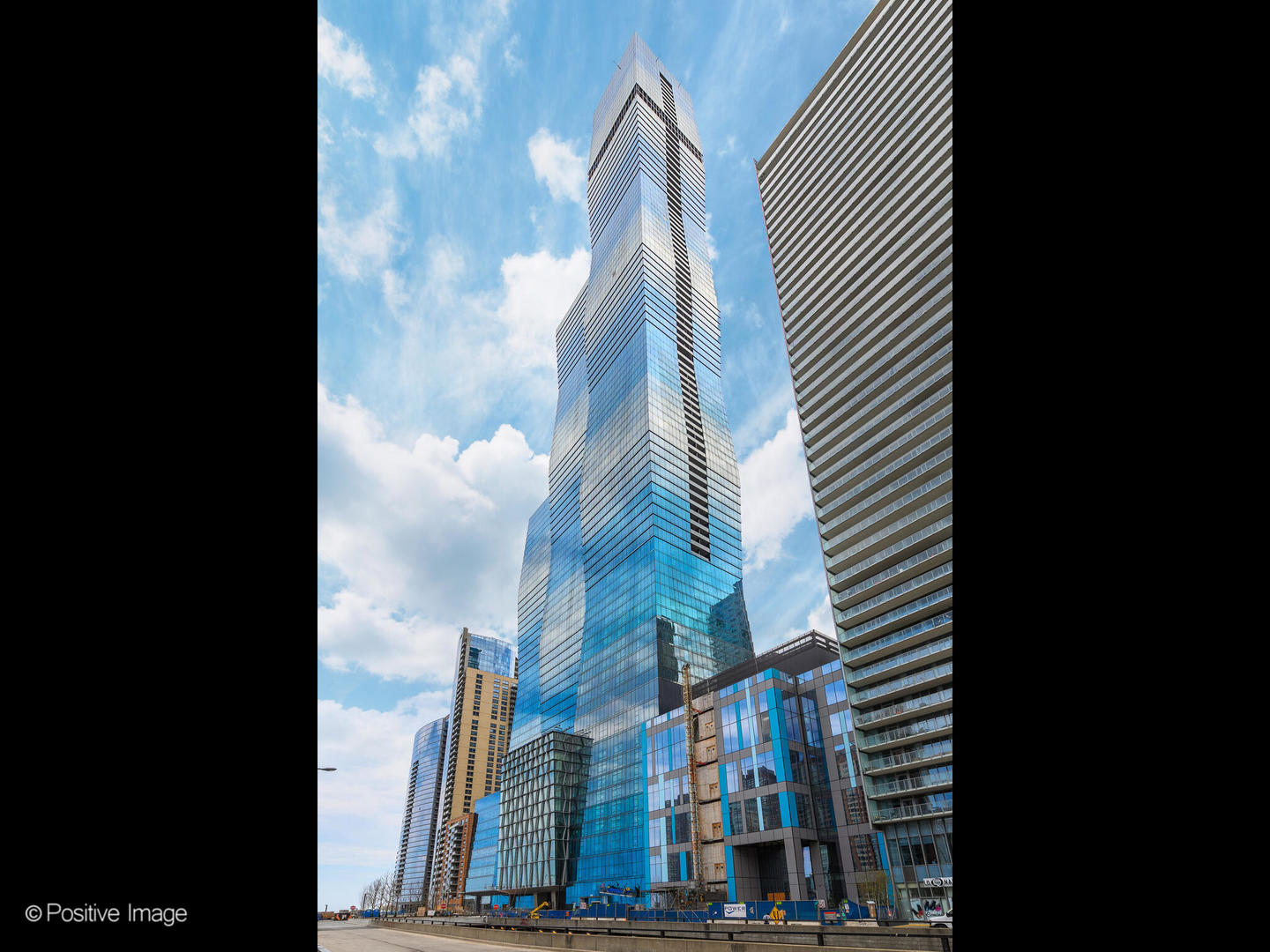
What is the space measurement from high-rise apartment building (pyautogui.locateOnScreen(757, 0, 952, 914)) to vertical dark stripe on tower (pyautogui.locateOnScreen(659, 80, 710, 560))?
4371cm

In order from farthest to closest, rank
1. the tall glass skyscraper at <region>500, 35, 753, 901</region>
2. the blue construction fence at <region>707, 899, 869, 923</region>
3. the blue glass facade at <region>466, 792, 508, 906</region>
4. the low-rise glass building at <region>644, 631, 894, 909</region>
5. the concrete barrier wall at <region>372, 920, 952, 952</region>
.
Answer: the blue glass facade at <region>466, 792, 508, 906</region> < the tall glass skyscraper at <region>500, 35, 753, 901</region> < the low-rise glass building at <region>644, 631, 894, 909</region> < the blue construction fence at <region>707, 899, 869, 923</region> < the concrete barrier wall at <region>372, 920, 952, 952</region>

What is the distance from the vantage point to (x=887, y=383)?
232 ft

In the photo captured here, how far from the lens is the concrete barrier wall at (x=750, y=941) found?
2270cm

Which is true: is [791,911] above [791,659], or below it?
below

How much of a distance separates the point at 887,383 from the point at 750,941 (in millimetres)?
58348

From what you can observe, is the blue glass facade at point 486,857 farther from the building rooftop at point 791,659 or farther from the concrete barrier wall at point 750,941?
the concrete barrier wall at point 750,941

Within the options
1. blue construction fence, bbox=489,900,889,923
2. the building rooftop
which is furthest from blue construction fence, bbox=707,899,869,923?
the building rooftop

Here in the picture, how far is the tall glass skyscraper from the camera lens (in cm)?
9544

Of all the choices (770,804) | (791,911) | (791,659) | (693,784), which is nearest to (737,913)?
(791,911)

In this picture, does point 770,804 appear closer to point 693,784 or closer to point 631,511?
point 693,784

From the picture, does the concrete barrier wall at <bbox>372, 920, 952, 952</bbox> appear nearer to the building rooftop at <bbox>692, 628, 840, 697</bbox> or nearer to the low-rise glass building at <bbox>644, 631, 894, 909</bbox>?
the low-rise glass building at <bbox>644, 631, 894, 909</bbox>

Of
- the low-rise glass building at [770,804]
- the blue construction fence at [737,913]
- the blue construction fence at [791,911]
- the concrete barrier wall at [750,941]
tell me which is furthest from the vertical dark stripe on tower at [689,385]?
the concrete barrier wall at [750,941]

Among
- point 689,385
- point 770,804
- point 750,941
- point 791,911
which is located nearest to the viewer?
point 750,941
